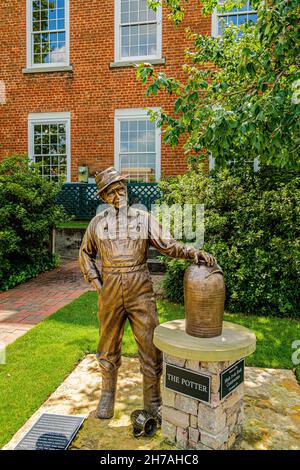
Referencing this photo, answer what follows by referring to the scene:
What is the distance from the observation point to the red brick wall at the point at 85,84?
1256 centimetres

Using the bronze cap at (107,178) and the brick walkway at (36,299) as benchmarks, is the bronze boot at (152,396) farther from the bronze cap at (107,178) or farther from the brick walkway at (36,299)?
the brick walkway at (36,299)

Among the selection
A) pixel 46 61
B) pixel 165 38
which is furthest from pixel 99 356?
pixel 46 61

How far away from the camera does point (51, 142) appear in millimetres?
13820

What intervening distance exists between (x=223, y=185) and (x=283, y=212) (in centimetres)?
128

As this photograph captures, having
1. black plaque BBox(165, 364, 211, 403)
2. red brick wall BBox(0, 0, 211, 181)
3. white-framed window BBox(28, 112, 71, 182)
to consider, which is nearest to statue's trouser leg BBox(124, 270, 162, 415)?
black plaque BBox(165, 364, 211, 403)

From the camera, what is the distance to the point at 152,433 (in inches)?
137

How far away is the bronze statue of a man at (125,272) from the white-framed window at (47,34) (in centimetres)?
1133

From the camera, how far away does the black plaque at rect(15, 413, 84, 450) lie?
3270mm

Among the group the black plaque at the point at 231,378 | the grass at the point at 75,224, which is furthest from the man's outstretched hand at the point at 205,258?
the grass at the point at 75,224

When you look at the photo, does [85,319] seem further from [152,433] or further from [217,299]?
[217,299]

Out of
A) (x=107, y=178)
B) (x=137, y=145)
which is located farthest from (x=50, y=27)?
(x=107, y=178)

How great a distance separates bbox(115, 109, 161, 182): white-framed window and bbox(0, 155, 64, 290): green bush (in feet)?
10.7

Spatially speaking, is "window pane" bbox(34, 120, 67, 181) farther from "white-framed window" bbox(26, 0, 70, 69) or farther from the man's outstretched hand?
the man's outstretched hand

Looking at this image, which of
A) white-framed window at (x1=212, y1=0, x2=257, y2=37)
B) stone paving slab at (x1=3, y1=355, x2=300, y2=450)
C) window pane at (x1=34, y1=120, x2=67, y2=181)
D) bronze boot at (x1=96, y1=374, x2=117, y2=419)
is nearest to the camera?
stone paving slab at (x1=3, y1=355, x2=300, y2=450)
